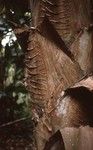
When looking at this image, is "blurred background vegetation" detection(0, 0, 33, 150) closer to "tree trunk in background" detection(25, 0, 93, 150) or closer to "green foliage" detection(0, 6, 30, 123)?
"green foliage" detection(0, 6, 30, 123)

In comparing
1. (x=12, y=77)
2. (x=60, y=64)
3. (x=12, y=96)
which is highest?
(x=60, y=64)

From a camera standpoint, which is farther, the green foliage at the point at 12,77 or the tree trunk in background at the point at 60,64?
the green foliage at the point at 12,77

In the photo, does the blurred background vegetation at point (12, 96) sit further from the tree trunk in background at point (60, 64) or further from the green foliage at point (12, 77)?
the tree trunk in background at point (60, 64)

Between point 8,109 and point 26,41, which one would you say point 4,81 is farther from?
point 26,41

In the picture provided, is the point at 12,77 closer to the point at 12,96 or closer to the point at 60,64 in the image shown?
the point at 12,96

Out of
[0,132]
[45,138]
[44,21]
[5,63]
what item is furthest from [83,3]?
[0,132]

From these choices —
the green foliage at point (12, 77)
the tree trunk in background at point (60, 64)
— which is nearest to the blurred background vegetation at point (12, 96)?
the green foliage at point (12, 77)

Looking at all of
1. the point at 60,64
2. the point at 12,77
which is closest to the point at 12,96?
the point at 12,77

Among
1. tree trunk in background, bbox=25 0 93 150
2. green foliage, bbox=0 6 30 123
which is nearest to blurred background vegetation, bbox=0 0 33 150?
green foliage, bbox=0 6 30 123
